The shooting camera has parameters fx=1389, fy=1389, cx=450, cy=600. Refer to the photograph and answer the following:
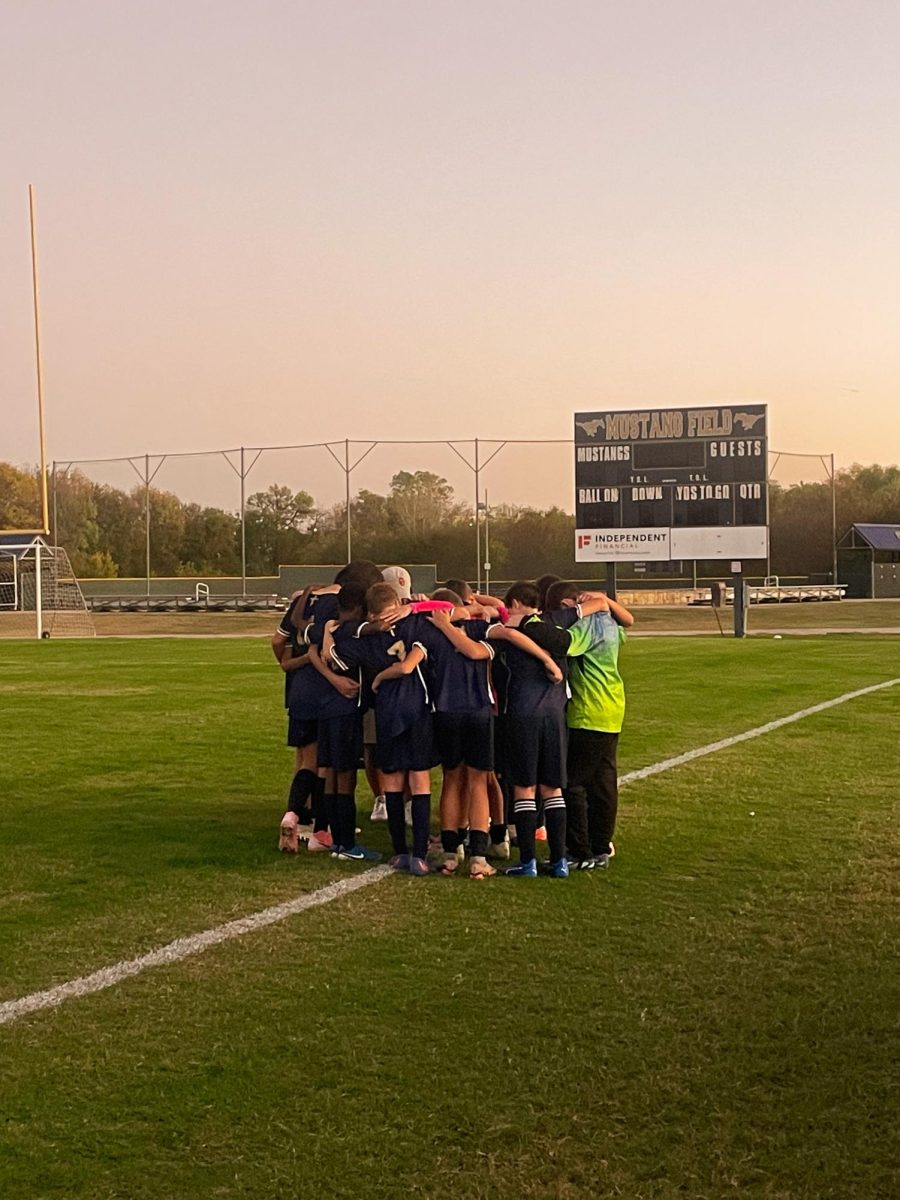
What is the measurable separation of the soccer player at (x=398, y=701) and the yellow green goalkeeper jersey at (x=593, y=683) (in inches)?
32.2

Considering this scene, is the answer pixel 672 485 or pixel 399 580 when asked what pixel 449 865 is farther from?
pixel 672 485

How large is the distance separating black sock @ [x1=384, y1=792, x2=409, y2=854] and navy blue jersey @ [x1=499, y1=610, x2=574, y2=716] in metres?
0.79

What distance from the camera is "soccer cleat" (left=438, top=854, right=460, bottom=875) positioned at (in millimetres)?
7457

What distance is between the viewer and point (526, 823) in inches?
289

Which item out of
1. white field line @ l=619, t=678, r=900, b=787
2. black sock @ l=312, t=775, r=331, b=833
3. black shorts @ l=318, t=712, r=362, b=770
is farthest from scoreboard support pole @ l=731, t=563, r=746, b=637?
black shorts @ l=318, t=712, r=362, b=770

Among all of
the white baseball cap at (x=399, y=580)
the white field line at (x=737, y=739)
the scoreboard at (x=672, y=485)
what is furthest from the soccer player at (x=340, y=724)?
the scoreboard at (x=672, y=485)

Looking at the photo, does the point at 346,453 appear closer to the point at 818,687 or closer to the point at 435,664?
the point at 818,687

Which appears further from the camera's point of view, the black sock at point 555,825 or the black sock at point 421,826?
the black sock at point 421,826

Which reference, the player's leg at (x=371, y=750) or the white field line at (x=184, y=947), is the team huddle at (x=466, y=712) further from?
the white field line at (x=184, y=947)

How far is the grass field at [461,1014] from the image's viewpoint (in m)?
3.74

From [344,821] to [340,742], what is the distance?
511 millimetres

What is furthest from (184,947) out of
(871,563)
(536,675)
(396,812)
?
(871,563)

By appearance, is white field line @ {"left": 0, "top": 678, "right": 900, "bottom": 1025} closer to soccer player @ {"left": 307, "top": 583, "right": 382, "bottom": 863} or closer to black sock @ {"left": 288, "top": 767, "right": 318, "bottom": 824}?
soccer player @ {"left": 307, "top": 583, "right": 382, "bottom": 863}

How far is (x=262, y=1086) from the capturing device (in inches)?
169
